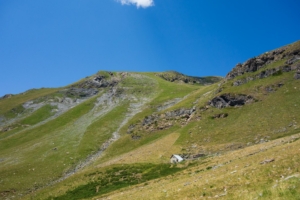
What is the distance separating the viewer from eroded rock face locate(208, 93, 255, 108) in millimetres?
72656

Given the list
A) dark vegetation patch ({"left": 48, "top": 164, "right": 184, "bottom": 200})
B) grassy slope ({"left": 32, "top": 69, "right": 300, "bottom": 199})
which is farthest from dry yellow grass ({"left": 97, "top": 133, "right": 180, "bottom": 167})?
dark vegetation patch ({"left": 48, "top": 164, "right": 184, "bottom": 200})

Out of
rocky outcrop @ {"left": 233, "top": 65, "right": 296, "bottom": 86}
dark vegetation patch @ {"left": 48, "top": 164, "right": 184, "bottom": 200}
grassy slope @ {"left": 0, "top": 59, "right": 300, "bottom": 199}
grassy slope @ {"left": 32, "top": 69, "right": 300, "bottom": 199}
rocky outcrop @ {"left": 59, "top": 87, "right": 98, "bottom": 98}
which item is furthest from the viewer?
rocky outcrop @ {"left": 59, "top": 87, "right": 98, "bottom": 98}

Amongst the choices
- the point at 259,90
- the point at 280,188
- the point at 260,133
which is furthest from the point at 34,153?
the point at 280,188

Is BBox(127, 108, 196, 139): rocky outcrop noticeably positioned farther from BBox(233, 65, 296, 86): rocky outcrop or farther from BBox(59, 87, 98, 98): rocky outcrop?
BBox(59, 87, 98, 98): rocky outcrop

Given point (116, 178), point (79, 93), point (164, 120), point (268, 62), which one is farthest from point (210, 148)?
point (79, 93)

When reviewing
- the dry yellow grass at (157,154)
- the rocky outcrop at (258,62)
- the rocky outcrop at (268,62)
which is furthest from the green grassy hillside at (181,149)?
the rocky outcrop at (258,62)

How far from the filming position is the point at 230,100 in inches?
2965

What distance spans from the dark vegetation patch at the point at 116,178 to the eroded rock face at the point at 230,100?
3700 cm

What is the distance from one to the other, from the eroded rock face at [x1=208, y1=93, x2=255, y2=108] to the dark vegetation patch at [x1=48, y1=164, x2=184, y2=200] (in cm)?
3700

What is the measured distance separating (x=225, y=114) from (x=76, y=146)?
180ft

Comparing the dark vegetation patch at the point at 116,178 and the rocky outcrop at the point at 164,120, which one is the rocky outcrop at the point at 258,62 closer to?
the rocky outcrop at the point at 164,120

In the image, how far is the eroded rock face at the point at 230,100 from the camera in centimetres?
7266

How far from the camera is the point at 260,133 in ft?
168

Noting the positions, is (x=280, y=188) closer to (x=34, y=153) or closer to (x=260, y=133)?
(x=260, y=133)
